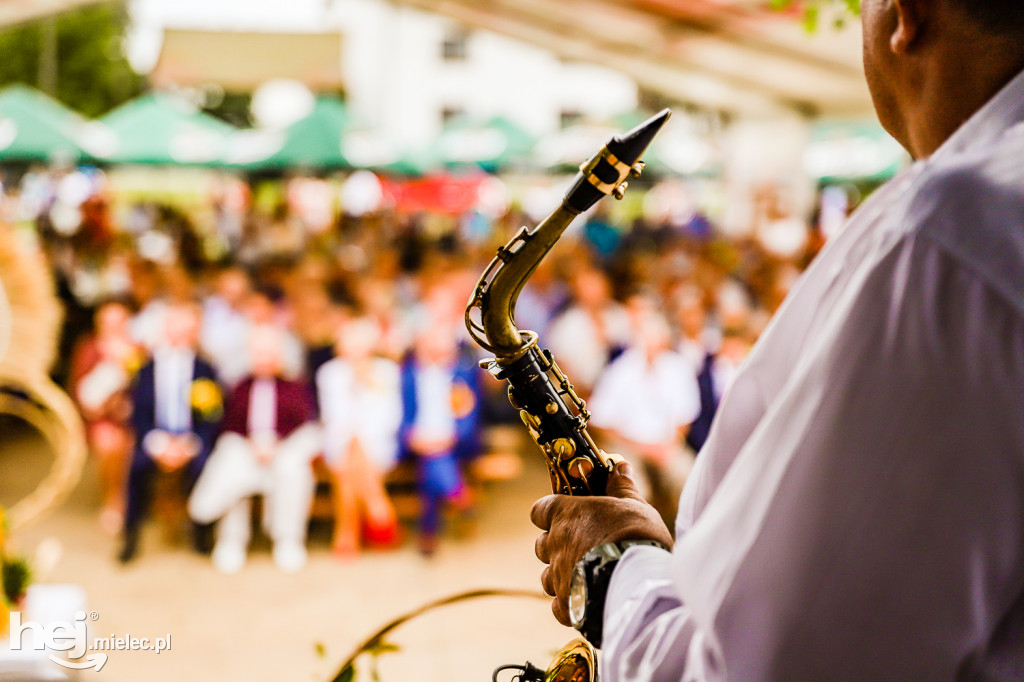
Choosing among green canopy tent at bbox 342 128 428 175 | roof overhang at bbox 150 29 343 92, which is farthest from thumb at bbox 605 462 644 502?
roof overhang at bbox 150 29 343 92

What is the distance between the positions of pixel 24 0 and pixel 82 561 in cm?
790

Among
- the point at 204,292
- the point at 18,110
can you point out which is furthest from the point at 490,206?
the point at 204,292

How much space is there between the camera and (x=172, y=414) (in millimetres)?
6297

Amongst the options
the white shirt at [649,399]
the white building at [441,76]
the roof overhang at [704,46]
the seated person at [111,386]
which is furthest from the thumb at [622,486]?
the white building at [441,76]

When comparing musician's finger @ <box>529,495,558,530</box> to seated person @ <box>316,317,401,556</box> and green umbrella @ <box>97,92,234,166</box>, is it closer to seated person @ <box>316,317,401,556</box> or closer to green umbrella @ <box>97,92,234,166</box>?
seated person @ <box>316,317,401,556</box>

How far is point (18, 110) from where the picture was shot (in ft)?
38.1

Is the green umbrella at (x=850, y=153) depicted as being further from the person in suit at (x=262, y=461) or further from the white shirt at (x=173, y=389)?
the white shirt at (x=173, y=389)

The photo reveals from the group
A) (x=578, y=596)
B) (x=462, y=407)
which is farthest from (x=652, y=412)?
(x=578, y=596)

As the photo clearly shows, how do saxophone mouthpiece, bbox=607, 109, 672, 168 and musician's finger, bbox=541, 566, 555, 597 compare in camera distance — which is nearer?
musician's finger, bbox=541, 566, 555, 597

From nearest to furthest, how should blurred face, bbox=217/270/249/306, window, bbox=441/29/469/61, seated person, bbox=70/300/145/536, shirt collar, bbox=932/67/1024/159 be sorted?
shirt collar, bbox=932/67/1024/159
seated person, bbox=70/300/145/536
blurred face, bbox=217/270/249/306
window, bbox=441/29/469/61

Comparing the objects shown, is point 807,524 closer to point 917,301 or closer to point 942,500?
point 942,500

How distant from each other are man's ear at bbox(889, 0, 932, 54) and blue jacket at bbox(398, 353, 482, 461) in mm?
5610

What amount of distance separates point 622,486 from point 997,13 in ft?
2.75

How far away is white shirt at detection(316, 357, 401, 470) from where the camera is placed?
6.31m
